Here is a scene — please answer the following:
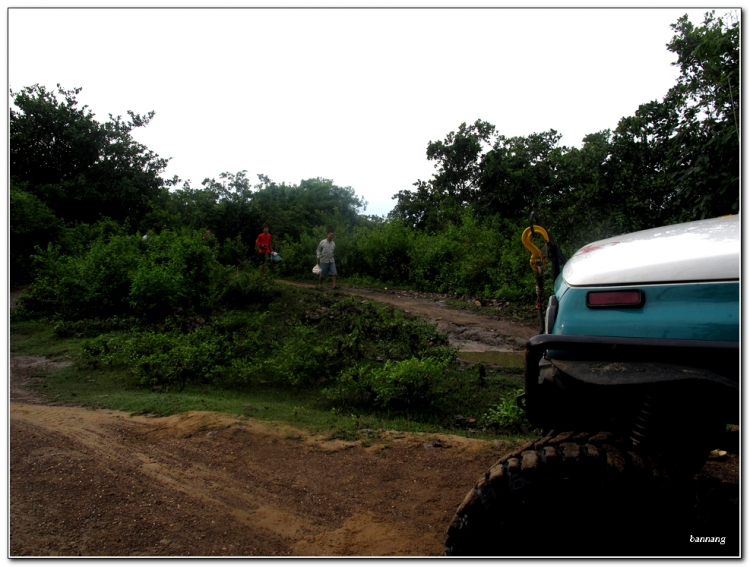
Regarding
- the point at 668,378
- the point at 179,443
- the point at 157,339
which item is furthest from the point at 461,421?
the point at 157,339

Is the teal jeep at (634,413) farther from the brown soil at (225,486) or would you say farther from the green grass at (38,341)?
the green grass at (38,341)

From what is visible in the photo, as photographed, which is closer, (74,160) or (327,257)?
(327,257)

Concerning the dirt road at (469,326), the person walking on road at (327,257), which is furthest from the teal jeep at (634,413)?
the person walking on road at (327,257)

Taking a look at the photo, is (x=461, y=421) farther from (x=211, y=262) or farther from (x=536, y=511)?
(x=211, y=262)

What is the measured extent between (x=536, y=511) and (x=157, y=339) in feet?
20.6

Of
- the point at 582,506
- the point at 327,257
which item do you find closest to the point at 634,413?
the point at 582,506

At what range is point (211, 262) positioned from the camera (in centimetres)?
1034

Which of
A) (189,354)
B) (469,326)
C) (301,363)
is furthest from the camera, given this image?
(469,326)

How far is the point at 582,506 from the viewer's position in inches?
77.2

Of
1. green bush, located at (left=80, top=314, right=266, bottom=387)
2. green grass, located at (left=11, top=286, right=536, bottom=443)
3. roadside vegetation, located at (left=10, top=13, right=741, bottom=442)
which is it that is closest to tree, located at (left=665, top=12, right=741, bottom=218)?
roadside vegetation, located at (left=10, top=13, right=741, bottom=442)

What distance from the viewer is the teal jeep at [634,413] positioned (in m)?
1.85

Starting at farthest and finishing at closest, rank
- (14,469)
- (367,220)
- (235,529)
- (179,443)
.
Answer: (367,220), (179,443), (14,469), (235,529)

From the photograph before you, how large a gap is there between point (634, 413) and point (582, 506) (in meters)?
0.48

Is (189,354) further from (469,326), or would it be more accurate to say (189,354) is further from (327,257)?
(327,257)
